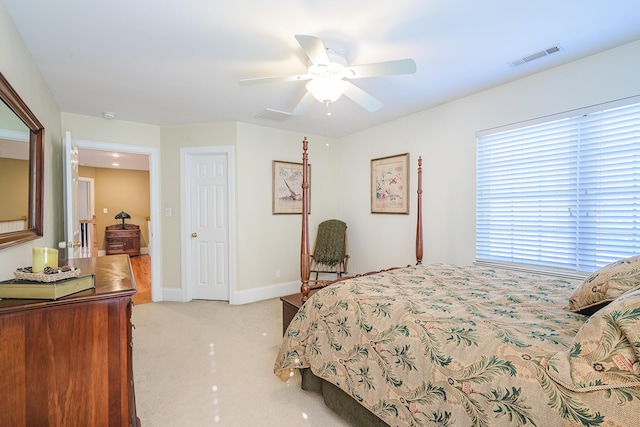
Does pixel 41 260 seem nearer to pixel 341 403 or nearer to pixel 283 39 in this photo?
pixel 341 403

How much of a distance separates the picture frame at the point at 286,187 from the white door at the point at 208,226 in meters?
0.70

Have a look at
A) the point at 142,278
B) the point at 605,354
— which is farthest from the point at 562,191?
the point at 142,278

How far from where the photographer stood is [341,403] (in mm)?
1771

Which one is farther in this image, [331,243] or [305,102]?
[331,243]

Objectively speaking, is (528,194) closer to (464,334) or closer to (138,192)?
(464,334)

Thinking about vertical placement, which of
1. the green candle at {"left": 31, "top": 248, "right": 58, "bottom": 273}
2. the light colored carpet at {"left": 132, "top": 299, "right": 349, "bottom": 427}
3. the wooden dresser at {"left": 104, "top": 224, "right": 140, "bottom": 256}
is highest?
the green candle at {"left": 31, "top": 248, "right": 58, "bottom": 273}

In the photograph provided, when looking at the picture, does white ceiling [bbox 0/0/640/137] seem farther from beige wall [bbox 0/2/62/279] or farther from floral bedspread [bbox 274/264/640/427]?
floral bedspread [bbox 274/264/640/427]

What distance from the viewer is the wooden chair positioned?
440 cm

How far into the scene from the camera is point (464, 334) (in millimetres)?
1233

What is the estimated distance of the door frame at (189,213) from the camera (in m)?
3.99

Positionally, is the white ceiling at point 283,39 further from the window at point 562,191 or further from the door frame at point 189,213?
the door frame at point 189,213

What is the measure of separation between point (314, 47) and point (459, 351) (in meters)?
1.69

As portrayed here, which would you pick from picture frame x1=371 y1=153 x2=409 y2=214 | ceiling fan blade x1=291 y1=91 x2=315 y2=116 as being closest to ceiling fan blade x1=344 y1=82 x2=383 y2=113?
ceiling fan blade x1=291 y1=91 x2=315 y2=116

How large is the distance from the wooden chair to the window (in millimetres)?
1910
